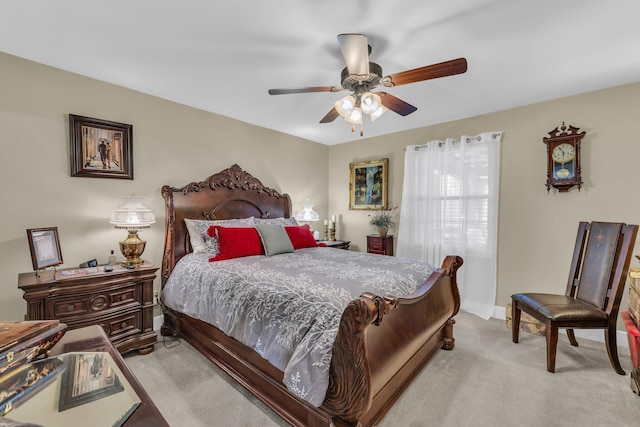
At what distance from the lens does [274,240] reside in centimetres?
305

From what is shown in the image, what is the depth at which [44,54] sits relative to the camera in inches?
89.3

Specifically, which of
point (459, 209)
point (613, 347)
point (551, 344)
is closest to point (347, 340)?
point (551, 344)

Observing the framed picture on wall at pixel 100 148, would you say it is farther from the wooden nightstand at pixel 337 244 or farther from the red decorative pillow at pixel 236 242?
the wooden nightstand at pixel 337 244

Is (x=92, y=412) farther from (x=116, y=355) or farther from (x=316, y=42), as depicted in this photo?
(x=316, y=42)

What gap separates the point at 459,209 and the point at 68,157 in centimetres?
430

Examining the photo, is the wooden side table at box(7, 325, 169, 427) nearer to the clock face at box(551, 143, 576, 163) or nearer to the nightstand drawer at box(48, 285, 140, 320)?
the nightstand drawer at box(48, 285, 140, 320)

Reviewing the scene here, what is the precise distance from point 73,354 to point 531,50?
10.5 feet

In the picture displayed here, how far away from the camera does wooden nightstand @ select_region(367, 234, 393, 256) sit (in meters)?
4.29

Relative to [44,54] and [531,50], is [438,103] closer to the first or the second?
[531,50]

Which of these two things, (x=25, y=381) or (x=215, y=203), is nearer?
(x=25, y=381)

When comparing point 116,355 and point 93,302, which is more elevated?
point 116,355

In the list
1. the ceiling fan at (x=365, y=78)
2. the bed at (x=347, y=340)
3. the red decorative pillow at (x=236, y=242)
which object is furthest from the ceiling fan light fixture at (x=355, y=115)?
the red decorative pillow at (x=236, y=242)

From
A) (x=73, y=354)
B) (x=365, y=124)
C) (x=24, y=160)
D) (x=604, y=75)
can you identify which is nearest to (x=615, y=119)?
(x=604, y=75)

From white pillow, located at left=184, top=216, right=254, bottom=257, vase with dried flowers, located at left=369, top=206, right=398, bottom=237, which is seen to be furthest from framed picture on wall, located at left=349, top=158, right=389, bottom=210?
white pillow, located at left=184, top=216, right=254, bottom=257
